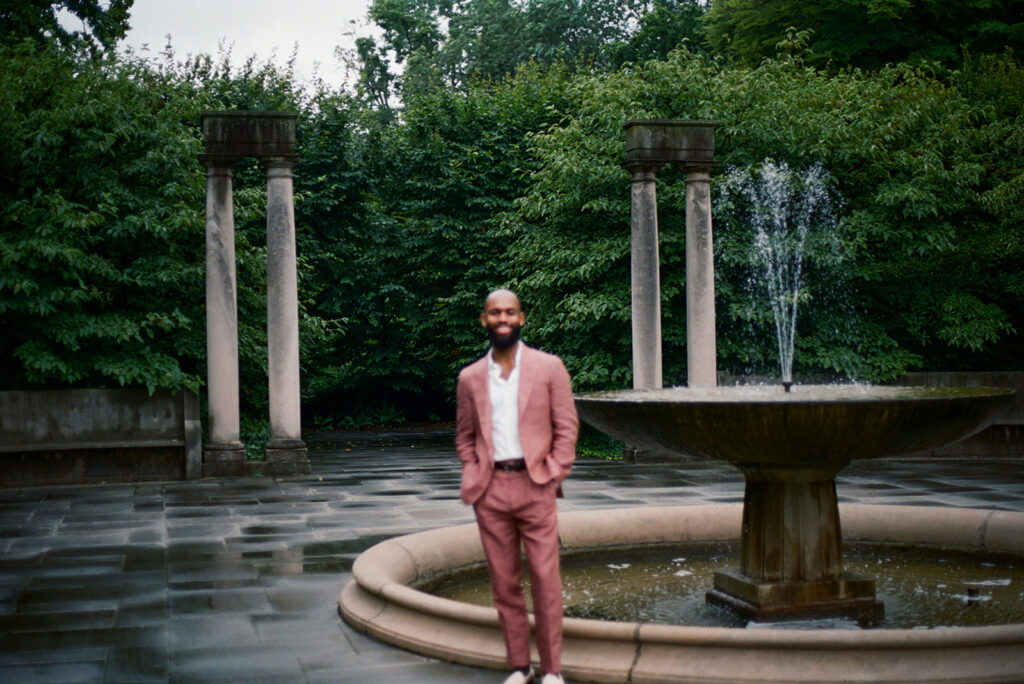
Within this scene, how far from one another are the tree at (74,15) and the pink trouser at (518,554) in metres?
27.6

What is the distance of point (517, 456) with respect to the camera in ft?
18.2


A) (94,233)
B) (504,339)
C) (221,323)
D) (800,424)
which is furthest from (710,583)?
(94,233)

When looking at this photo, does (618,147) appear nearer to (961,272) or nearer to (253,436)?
(961,272)

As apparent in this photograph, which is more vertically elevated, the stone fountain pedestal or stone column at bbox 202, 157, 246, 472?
stone column at bbox 202, 157, 246, 472

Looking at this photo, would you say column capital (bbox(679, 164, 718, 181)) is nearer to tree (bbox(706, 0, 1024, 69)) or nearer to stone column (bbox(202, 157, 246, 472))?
stone column (bbox(202, 157, 246, 472))

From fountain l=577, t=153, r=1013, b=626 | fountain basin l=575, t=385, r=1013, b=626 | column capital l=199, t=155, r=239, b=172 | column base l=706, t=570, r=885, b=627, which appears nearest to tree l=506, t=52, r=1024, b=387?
column capital l=199, t=155, r=239, b=172

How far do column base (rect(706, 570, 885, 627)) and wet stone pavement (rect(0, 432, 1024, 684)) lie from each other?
1963mm

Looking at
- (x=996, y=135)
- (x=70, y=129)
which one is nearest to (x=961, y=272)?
(x=996, y=135)

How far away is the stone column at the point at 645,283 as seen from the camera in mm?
18094

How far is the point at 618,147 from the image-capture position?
65.8 feet

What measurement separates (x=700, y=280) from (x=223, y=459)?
298 inches

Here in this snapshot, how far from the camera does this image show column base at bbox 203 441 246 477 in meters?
16.9

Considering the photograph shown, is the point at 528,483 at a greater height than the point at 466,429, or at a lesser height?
lesser

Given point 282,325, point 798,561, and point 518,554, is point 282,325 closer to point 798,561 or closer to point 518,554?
point 798,561
